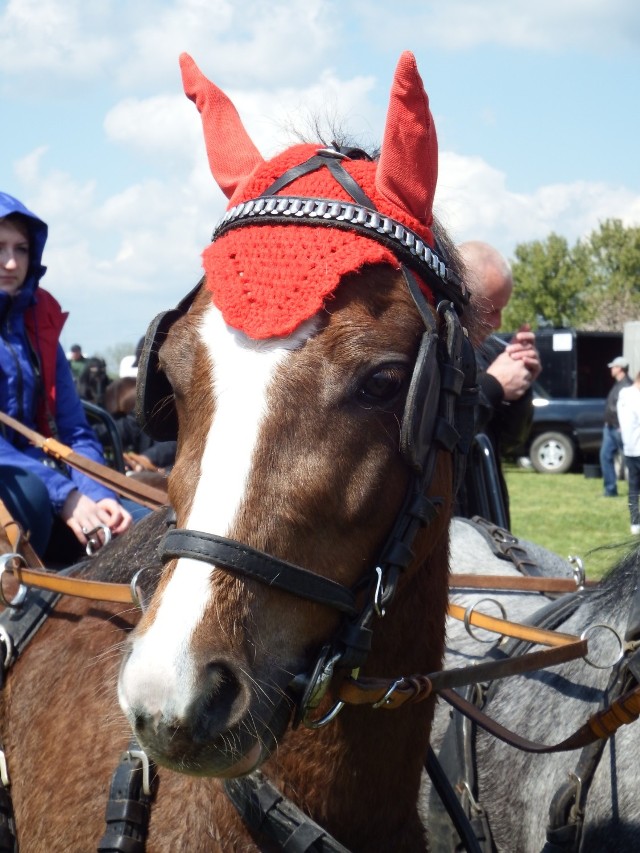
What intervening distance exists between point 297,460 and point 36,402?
2.11 meters

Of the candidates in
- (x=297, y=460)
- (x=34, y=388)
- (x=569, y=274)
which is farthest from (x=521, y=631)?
(x=569, y=274)

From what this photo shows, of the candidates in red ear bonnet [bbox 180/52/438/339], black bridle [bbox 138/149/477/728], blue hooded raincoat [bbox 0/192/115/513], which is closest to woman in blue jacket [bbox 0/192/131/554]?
blue hooded raincoat [bbox 0/192/115/513]

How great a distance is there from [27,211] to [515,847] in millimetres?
2707

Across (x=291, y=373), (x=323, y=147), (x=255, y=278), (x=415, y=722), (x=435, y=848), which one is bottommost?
(x=435, y=848)

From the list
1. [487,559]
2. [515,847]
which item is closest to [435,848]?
[515,847]

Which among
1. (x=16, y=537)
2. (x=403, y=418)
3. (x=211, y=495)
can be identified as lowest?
(x=16, y=537)

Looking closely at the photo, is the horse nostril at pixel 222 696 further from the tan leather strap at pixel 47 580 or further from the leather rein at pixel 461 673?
the tan leather strap at pixel 47 580

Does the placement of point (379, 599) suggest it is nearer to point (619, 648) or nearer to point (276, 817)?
point (276, 817)

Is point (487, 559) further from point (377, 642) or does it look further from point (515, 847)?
point (377, 642)

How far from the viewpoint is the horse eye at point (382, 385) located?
2.14 metres

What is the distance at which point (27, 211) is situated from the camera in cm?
383

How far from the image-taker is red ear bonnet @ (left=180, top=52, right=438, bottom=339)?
2139mm

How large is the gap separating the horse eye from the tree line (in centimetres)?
5676

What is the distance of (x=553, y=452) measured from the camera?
24984 mm
